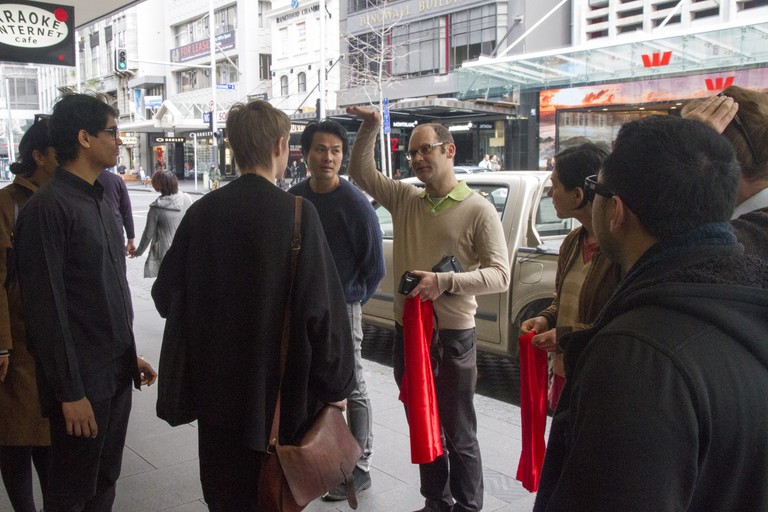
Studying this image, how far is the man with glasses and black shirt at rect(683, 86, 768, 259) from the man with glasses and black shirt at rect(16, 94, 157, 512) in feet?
6.80

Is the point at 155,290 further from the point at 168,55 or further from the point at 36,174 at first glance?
the point at 168,55

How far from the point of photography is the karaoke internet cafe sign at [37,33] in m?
6.69

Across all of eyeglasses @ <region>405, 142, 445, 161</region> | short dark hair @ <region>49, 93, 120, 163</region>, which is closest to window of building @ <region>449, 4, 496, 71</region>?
eyeglasses @ <region>405, 142, 445, 161</region>

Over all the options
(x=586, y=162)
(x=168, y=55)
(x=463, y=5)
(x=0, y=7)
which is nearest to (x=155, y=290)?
(x=586, y=162)

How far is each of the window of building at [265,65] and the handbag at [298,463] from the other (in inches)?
1893

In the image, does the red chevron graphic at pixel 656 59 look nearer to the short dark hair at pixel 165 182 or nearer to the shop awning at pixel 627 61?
the shop awning at pixel 627 61

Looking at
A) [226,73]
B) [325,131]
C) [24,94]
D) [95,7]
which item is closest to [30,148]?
[325,131]

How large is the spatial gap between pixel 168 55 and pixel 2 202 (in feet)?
196

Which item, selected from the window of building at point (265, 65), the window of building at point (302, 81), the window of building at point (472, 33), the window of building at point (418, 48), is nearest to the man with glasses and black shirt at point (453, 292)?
the window of building at point (472, 33)

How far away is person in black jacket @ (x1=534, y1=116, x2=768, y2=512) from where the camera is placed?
108cm

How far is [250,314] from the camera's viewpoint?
7.32ft

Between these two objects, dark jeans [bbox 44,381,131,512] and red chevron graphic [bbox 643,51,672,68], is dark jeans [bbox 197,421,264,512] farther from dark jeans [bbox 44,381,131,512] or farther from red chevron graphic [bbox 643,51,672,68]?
red chevron graphic [bbox 643,51,672,68]

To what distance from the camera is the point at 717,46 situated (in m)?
16.7

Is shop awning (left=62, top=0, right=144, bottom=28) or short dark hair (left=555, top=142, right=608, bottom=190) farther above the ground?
shop awning (left=62, top=0, right=144, bottom=28)
